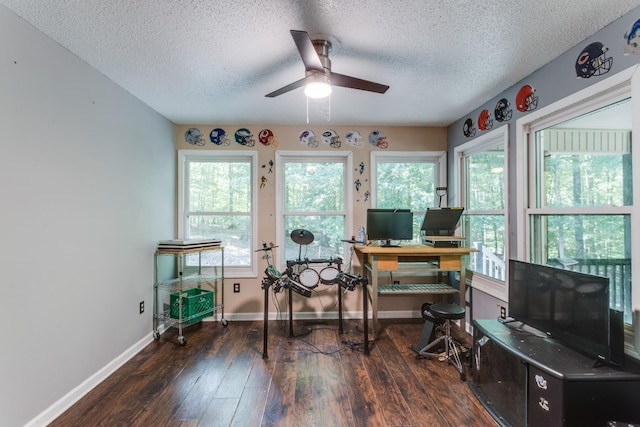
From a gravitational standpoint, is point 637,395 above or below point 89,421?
above

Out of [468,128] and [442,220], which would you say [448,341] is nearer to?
[442,220]

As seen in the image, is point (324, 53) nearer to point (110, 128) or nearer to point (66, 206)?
point (110, 128)

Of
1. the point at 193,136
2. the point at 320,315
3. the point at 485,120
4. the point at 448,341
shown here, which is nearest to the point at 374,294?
the point at 448,341

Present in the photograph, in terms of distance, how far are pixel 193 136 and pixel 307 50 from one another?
8.21 feet

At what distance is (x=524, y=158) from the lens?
2.41 meters

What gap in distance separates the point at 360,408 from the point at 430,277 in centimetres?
213

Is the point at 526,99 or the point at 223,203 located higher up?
the point at 526,99

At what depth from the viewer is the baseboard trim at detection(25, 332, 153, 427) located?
5.76 ft

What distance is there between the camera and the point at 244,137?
3531 mm

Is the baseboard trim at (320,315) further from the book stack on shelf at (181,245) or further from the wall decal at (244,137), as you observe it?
the wall decal at (244,137)

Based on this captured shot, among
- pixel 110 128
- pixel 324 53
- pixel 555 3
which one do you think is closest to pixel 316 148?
pixel 324 53

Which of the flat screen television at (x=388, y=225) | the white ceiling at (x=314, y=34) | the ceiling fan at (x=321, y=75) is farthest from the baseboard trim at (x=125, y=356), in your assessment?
the ceiling fan at (x=321, y=75)

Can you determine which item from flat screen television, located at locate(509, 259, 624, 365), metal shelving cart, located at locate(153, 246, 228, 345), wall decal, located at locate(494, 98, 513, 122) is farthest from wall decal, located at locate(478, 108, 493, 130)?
metal shelving cart, located at locate(153, 246, 228, 345)

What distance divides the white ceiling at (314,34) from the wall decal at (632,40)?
12 cm
